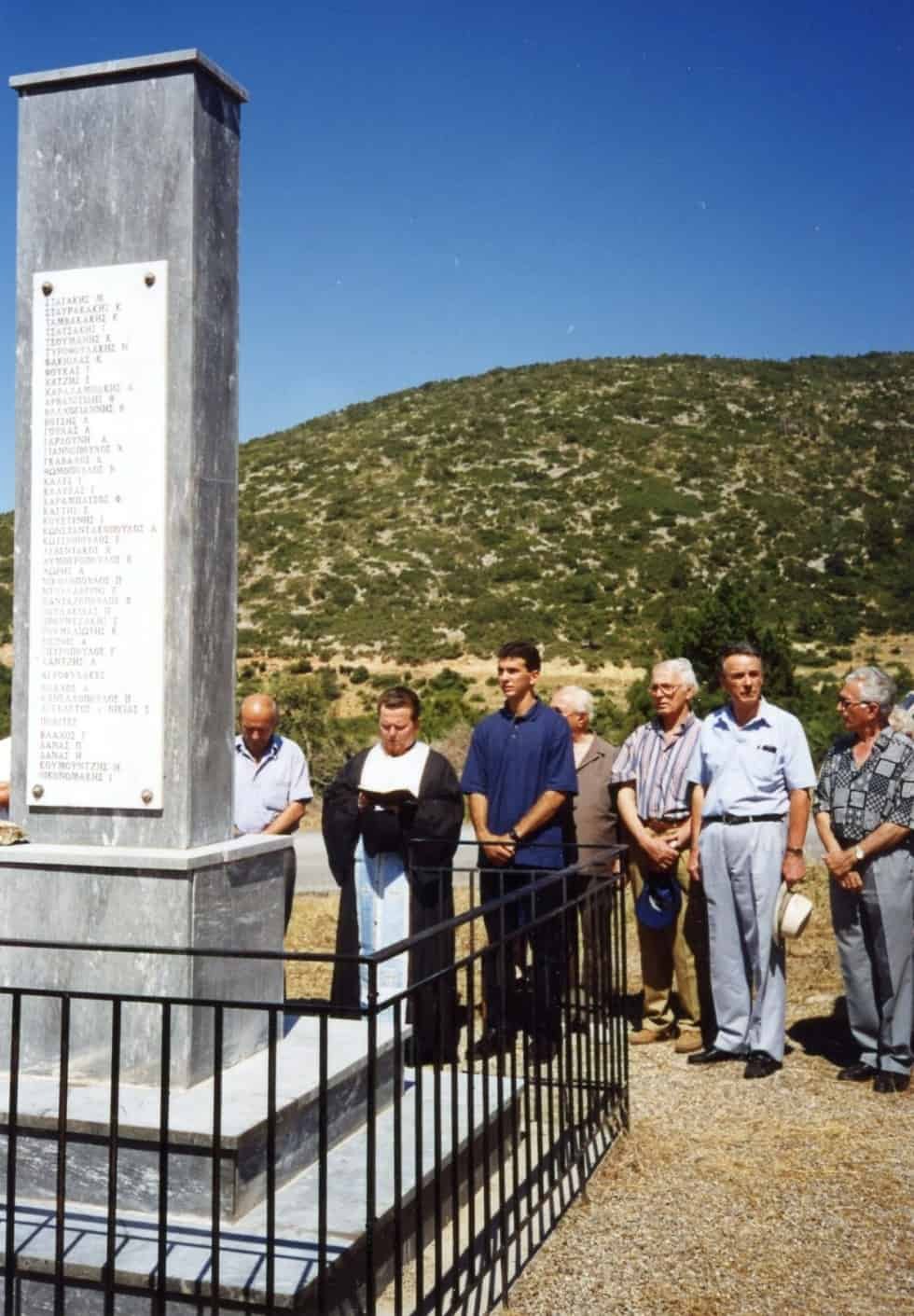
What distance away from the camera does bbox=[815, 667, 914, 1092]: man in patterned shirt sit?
5.77 m

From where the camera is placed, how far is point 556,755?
6250mm

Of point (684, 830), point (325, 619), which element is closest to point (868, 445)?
point (325, 619)

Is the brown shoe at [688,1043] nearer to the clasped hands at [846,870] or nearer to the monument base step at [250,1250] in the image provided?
the clasped hands at [846,870]

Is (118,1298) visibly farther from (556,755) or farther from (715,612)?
(715,612)

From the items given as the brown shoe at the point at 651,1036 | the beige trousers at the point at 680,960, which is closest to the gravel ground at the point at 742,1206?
the brown shoe at the point at 651,1036

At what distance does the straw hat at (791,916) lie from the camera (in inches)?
233

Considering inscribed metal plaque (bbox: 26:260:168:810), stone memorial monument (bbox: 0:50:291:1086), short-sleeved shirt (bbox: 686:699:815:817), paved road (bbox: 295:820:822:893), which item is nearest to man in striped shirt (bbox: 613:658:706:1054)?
short-sleeved shirt (bbox: 686:699:815:817)

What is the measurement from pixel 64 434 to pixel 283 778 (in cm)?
249

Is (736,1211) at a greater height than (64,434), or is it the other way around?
(64,434)

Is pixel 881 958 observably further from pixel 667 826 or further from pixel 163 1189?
pixel 163 1189

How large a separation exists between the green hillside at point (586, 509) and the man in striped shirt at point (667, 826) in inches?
1193

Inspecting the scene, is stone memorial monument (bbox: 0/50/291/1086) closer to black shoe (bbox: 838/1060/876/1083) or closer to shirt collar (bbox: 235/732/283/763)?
shirt collar (bbox: 235/732/283/763)

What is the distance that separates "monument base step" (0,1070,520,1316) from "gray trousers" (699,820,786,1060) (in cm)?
256

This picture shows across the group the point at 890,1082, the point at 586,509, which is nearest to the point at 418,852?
the point at 890,1082
